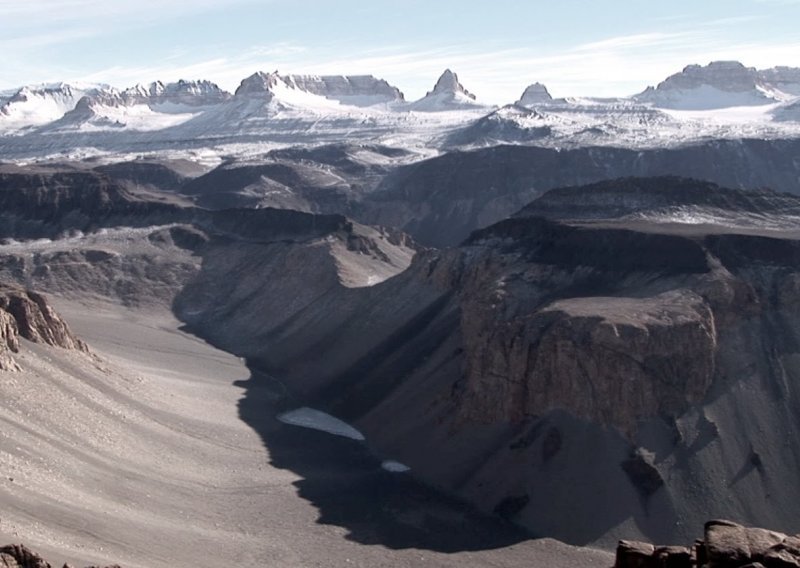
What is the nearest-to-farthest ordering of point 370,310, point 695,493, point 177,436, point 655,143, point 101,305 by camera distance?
point 695,493
point 177,436
point 370,310
point 101,305
point 655,143

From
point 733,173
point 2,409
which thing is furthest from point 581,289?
point 733,173

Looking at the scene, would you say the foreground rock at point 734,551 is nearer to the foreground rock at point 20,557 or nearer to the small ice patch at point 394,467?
the foreground rock at point 20,557

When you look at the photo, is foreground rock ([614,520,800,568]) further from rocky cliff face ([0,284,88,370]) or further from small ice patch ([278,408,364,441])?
small ice patch ([278,408,364,441])

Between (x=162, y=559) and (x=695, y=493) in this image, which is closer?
(x=162, y=559)

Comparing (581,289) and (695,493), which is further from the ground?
(581,289)

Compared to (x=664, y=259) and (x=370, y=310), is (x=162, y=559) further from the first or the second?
(x=370, y=310)

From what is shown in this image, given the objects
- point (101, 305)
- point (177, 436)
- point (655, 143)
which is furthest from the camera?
point (655, 143)

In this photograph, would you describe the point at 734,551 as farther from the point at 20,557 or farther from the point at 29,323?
the point at 29,323

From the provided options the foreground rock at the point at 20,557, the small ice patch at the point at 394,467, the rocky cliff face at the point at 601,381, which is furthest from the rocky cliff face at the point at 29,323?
the foreground rock at the point at 20,557
